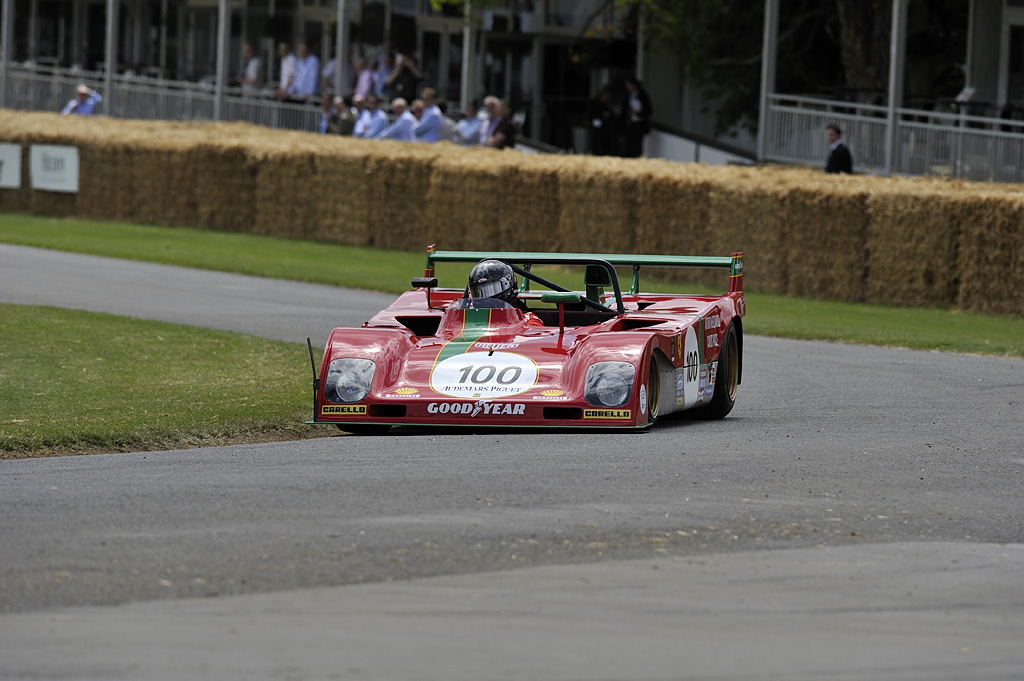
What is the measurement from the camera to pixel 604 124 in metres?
28.3

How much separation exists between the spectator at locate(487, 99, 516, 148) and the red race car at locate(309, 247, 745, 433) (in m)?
15.5

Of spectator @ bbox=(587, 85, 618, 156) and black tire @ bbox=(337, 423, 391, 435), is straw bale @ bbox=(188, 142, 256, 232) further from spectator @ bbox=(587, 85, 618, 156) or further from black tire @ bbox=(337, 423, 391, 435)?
black tire @ bbox=(337, 423, 391, 435)

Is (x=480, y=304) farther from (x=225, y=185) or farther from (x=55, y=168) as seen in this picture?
(x=55, y=168)

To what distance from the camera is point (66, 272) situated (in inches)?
796

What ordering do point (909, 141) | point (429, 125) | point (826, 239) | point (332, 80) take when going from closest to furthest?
1. point (826, 239)
2. point (909, 141)
3. point (429, 125)
4. point (332, 80)

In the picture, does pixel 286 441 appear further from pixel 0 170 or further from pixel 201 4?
pixel 201 4

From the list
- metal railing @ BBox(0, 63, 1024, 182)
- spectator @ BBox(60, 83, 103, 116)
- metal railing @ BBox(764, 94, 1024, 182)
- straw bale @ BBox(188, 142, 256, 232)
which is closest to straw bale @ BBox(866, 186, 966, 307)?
metal railing @ BBox(0, 63, 1024, 182)

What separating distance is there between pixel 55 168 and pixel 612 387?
2231cm

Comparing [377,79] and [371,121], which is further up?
[377,79]

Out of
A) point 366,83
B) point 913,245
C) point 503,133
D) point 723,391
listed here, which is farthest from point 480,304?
point 366,83

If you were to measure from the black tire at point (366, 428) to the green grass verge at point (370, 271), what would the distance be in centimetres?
716

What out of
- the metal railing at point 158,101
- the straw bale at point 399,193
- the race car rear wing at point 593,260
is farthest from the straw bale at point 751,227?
the metal railing at point 158,101

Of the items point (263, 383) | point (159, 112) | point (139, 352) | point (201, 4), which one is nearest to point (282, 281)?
point (139, 352)

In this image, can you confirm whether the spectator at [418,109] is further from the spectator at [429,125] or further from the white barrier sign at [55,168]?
the white barrier sign at [55,168]
